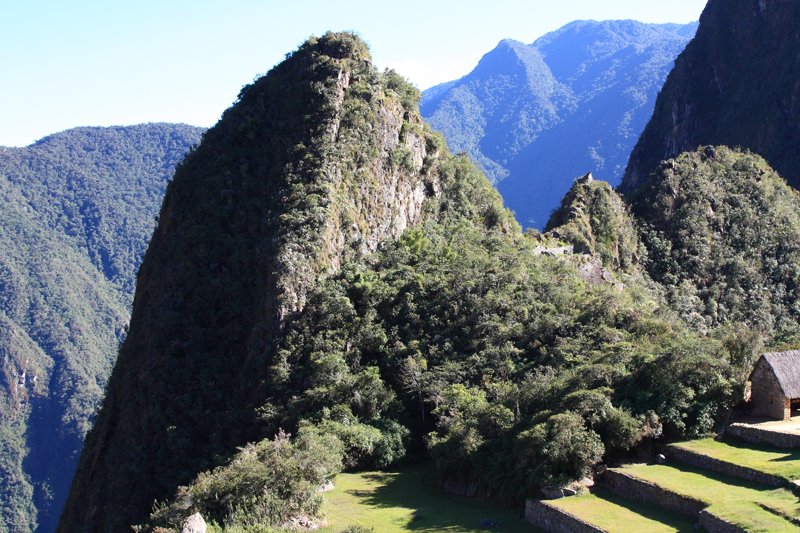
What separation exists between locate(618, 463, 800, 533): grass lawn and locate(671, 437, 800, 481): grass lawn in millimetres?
651

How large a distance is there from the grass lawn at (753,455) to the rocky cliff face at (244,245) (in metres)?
21.6

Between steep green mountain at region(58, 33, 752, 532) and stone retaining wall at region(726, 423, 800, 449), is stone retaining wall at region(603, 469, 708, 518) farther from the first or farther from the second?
stone retaining wall at region(726, 423, 800, 449)

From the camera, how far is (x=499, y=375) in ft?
104

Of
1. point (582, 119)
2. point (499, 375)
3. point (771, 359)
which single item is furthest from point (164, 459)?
point (582, 119)

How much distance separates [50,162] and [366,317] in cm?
19607

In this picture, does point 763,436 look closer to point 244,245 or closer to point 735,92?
point 244,245

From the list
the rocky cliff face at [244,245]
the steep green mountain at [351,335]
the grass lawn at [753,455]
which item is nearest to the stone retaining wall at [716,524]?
the grass lawn at [753,455]

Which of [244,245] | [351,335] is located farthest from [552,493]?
[244,245]

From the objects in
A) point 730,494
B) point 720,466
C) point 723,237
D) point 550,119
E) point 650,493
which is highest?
point 550,119

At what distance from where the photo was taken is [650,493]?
67.0 feet

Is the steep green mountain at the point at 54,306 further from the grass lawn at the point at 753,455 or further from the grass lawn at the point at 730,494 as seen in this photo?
the grass lawn at the point at 753,455

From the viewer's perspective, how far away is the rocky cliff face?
3541cm

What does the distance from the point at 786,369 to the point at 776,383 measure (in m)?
0.68

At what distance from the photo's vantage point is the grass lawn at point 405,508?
21203mm
